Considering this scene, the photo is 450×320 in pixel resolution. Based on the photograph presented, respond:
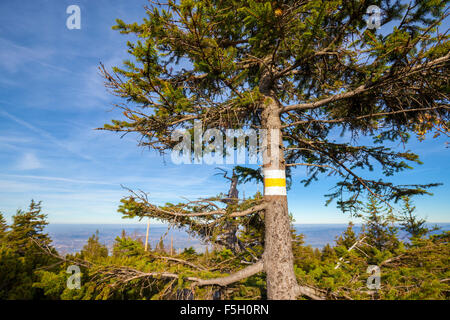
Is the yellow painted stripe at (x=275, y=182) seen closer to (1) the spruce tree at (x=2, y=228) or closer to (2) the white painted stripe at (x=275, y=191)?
(2) the white painted stripe at (x=275, y=191)

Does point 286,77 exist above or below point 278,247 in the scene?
above

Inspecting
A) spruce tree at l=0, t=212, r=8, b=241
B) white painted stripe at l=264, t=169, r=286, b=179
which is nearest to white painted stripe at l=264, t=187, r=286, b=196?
white painted stripe at l=264, t=169, r=286, b=179

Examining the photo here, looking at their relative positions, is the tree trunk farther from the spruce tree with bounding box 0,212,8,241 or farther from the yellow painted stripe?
the spruce tree with bounding box 0,212,8,241

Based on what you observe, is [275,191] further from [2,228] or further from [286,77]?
[2,228]

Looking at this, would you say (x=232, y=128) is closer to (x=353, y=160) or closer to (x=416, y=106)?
(x=353, y=160)

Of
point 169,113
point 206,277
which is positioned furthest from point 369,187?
point 169,113

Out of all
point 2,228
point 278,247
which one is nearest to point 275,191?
point 278,247

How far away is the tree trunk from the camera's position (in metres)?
3.60

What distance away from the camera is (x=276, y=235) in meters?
3.90

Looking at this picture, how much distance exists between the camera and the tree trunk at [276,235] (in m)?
3.60

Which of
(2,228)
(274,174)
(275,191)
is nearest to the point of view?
(275,191)

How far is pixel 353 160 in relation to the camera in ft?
17.3
